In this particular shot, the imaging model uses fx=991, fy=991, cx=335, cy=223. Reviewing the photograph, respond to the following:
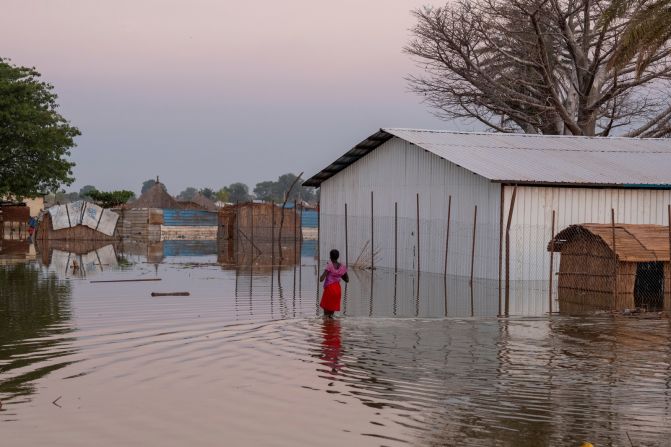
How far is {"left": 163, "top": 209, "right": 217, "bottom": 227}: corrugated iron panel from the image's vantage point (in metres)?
58.4

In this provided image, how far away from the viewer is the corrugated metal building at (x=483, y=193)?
2450cm

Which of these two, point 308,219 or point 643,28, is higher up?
point 643,28

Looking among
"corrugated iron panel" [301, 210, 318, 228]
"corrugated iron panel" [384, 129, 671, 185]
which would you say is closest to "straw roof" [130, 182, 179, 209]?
"corrugated iron panel" [301, 210, 318, 228]

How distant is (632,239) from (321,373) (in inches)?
467

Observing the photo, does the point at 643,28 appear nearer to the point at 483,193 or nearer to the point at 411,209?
the point at 483,193

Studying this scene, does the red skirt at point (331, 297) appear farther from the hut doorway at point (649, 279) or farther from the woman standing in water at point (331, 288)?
the hut doorway at point (649, 279)

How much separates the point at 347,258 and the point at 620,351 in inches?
710

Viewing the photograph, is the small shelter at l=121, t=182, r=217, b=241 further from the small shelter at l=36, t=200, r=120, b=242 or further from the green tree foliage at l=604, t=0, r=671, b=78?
the green tree foliage at l=604, t=0, r=671, b=78

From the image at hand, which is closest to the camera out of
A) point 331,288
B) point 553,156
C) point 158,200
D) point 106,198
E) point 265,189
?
point 331,288

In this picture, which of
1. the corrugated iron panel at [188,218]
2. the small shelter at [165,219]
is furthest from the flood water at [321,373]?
the corrugated iron panel at [188,218]

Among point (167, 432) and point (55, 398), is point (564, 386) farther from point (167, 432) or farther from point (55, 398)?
point (55, 398)

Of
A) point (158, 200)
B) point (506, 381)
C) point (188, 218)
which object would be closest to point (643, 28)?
point (506, 381)

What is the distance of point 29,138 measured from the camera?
4494 cm

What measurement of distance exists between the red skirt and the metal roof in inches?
363
